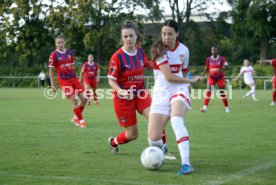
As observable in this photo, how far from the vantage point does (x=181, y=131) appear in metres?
6.11

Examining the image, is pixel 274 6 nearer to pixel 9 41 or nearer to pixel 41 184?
pixel 9 41

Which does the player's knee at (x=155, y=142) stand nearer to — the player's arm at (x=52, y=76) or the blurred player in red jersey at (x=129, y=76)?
the blurred player in red jersey at (x=129, y=76)

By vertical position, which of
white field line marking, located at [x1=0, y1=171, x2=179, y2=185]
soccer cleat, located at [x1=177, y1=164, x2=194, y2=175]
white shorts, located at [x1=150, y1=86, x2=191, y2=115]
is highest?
white shorts, located at [x1=150, y1=86, x2=191, y2=115]

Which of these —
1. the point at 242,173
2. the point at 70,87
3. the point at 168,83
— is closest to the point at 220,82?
the point at 70,87

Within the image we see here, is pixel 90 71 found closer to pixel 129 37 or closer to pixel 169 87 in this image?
pixel 129 37

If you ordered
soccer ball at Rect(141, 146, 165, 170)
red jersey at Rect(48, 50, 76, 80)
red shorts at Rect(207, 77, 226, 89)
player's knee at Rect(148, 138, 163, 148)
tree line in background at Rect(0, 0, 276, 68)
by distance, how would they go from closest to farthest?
1. soccer ball at Rect(141, 146, 165, 170)
2. player's knee at Rect(148, 138, 163, 148)
3. red jersey at Rect(48, 50, 76, 80)
4. red shorts at Rect(207, 77, 226, 89)
5. tree line in background at Rect(0, 0, 276, 68)

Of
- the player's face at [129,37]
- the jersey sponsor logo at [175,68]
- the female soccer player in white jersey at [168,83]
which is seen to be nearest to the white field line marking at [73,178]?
the female soccer player in white jersey at [168,83]

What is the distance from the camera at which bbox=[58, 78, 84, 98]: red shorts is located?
40.0 feet

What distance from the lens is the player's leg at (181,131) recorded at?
599cm

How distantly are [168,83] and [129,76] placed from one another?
0.89m

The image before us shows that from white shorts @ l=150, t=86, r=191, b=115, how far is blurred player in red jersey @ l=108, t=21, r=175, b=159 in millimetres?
575

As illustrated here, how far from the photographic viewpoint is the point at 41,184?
18.1 feet

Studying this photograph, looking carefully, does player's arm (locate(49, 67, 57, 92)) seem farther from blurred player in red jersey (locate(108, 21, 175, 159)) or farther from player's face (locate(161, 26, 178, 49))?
player's face (locate(161, 26, 178, 49))

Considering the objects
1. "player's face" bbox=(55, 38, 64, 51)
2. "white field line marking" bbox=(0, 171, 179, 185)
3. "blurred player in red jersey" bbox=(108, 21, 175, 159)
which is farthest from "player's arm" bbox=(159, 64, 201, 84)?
"player's face" bbox=(55, 38, 64, 51)
